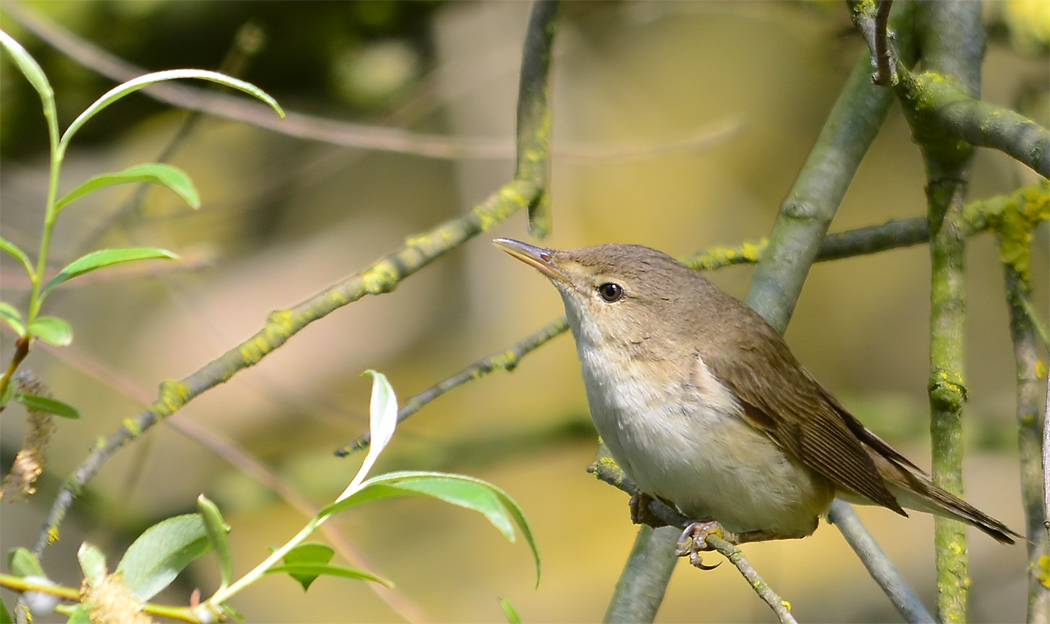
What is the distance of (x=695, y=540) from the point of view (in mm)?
2402

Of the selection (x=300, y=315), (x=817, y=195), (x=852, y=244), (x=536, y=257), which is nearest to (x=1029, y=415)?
(x=852, y=244)

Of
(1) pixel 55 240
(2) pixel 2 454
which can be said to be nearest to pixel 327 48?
(1) pixel 55 240

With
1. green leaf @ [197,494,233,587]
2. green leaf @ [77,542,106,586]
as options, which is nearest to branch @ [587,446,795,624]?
green leaf @ [197,494,233,587]

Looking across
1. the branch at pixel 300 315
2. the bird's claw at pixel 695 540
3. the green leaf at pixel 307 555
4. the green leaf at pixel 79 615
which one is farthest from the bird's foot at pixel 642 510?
the green leaf at pixel 79 615

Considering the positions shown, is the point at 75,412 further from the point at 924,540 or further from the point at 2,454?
the point at 924,540

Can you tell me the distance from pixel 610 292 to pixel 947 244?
954 mm

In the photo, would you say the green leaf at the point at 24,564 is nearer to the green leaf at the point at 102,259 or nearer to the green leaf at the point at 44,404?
the green leaf at the point at 44,404

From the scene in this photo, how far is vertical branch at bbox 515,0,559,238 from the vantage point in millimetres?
3008

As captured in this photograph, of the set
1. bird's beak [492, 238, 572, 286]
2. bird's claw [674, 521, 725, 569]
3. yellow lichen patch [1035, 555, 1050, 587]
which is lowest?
yellow lichen patch [1035, 555, 1050, 587]

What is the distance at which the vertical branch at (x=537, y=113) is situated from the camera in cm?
301

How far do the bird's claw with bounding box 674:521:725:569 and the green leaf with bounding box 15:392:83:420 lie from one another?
1.55 metres

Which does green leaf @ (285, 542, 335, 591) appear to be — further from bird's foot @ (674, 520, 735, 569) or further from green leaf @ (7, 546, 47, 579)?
bird's foot @ (674, 520, 735, 569)

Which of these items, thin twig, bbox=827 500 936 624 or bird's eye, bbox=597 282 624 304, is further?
bird's eye, bbox=597 282 624 304

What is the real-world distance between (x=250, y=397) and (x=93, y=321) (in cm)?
121
